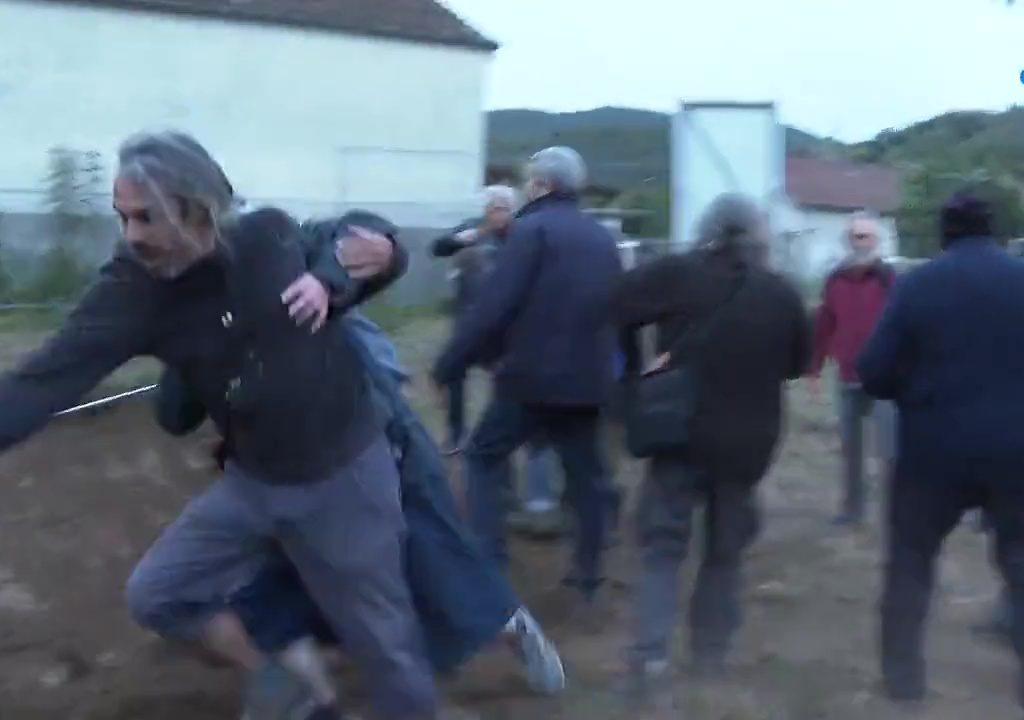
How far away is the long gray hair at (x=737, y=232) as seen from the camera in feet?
17.0

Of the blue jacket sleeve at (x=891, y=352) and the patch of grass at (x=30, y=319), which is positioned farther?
the patch of grass at (x=30, y=319)

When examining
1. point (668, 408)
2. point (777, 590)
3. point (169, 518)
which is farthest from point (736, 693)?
point (169, 518)

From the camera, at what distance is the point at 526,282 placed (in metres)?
6.25

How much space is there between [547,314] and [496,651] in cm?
131

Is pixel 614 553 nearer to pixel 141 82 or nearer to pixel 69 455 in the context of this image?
pixel 69 455

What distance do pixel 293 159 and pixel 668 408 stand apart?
22.0 meters

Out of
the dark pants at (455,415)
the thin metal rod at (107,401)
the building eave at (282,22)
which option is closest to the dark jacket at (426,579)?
the dark pants at (455,415)

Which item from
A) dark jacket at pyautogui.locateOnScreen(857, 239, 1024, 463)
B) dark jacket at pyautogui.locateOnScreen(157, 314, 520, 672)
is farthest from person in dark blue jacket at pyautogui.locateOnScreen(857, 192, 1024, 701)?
dark jacket at pyautogui.locateOnScreen(157, 314, 520, 672)

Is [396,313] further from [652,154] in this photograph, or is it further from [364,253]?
[364,253]

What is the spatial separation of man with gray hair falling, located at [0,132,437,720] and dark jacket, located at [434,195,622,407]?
1.81 metres

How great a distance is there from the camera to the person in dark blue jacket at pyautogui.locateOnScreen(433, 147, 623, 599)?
6250mm

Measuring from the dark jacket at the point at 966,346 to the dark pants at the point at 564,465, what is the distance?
5.47ft

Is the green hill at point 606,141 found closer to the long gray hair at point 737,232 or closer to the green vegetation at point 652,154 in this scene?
the green vegetation at point 652,154

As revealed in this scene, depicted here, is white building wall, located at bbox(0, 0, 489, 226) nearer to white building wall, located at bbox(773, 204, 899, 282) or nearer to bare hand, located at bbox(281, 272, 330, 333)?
white building wall, located at bbox(773, 204, 899, 282)
